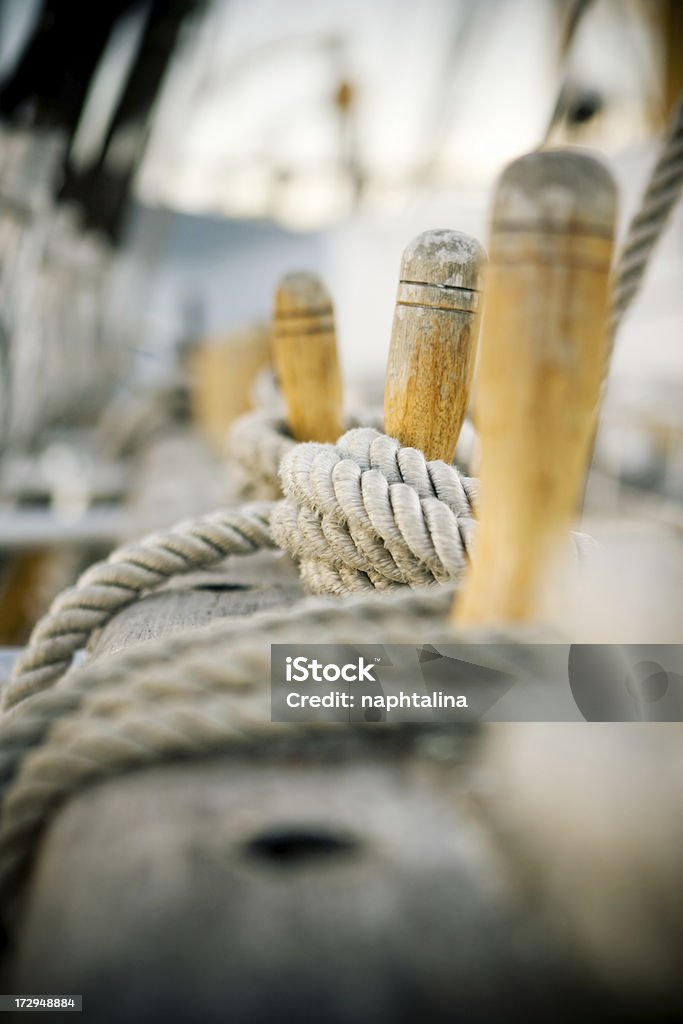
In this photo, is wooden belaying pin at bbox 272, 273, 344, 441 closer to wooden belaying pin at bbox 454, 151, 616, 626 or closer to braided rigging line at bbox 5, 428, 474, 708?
braided rigging line at bbox 5, 428, 474, 708

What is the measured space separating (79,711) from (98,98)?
9.90 feet

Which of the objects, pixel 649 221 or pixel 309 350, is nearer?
pixel 649 221

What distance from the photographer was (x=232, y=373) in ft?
5.72

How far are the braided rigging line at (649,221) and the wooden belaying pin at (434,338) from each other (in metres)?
0.10

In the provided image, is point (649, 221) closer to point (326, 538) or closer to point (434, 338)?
point (434, 338)

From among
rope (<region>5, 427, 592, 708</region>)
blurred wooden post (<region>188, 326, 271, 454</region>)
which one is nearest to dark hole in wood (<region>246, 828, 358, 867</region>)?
rope (<region>5, 427, 592, 708</region>)

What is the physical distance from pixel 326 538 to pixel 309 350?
23 centimetres

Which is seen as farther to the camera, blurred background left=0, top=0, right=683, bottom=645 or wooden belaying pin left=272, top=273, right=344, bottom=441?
blurred background left=0, top=0, right=683, bottom=645

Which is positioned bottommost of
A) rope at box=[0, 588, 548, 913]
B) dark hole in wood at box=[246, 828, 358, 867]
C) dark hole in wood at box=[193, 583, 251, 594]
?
dark hole in wood at box=[193, 583, 251, 594]

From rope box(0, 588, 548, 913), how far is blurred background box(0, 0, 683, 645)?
0.12 m

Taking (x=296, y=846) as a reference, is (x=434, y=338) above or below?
above

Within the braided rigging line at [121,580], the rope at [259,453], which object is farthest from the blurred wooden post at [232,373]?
A: the braided rigging line at [121,580]

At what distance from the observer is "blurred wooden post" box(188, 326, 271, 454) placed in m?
1.67

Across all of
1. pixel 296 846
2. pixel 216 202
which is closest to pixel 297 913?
pixel 296 846
